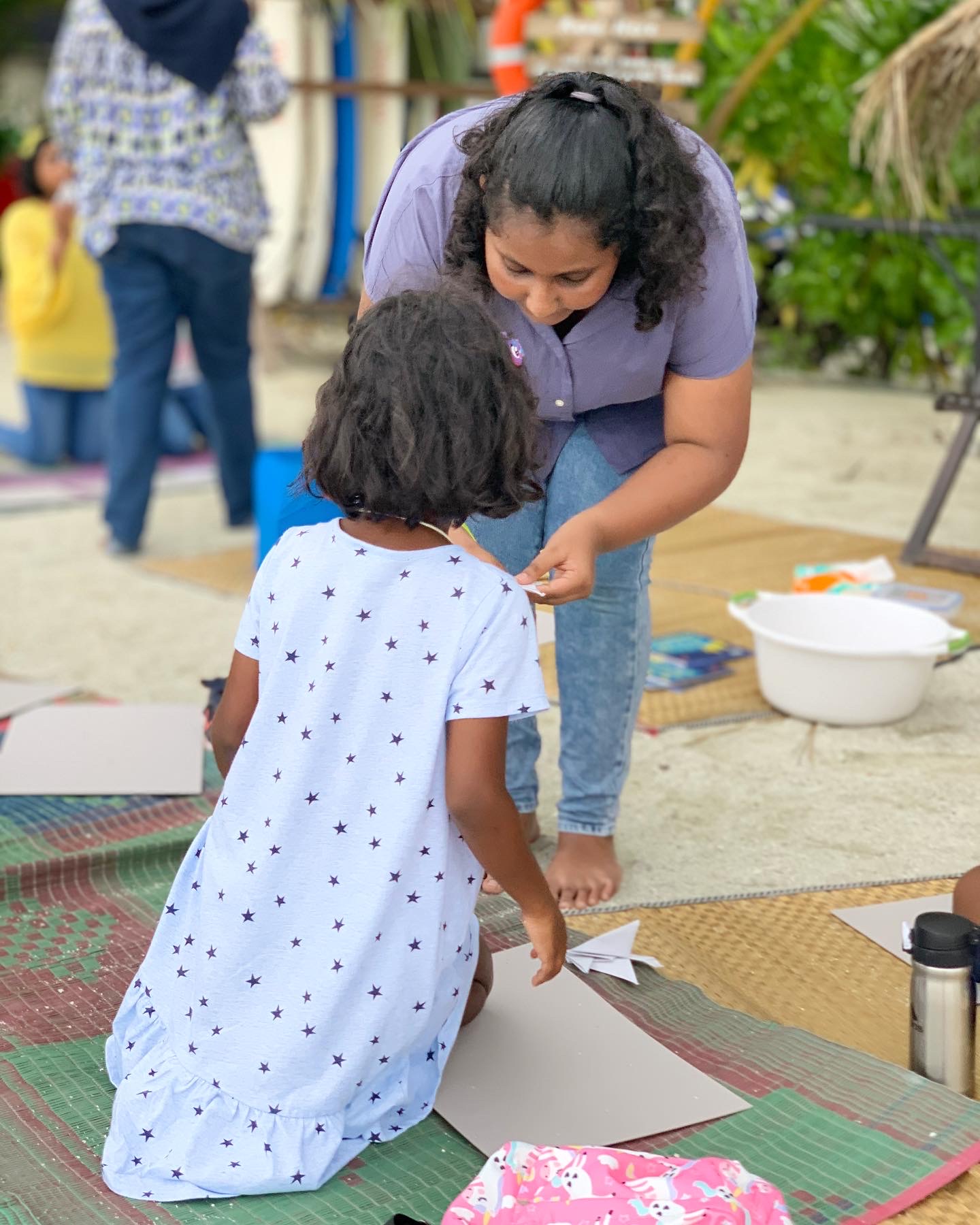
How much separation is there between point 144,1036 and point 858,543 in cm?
296

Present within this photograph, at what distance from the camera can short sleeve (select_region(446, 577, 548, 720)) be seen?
1425mm

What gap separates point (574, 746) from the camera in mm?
2150

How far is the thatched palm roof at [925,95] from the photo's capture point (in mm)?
Answer: 3699

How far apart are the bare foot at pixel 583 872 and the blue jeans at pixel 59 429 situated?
3.73 m

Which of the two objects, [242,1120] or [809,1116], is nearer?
[242,1120]

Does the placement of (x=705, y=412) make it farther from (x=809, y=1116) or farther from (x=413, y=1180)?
(x=413, y=1180)

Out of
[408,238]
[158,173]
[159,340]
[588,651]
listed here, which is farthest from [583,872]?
[158,173]

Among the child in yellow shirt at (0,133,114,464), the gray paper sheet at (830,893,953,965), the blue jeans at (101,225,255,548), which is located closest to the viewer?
the gray paper sheet at (830,893,953,965)

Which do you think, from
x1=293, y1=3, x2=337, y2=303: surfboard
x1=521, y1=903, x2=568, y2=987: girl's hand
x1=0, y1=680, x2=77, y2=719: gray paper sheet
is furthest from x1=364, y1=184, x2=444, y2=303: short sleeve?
x1=293, y1=3, x2=337, y2=303: surfboard

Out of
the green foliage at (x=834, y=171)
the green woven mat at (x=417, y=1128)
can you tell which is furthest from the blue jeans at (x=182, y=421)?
the green woven mat at (x=417, y=1128)

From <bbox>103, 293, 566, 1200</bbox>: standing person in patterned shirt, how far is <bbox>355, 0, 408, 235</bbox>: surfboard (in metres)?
6.34

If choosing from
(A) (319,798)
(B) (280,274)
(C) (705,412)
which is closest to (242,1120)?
(A) (319,798)

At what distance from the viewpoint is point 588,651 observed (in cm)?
209

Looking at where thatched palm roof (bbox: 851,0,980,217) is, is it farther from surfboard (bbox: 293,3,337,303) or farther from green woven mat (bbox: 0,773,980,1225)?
surfboard (bbox: 293,3,337,303)
